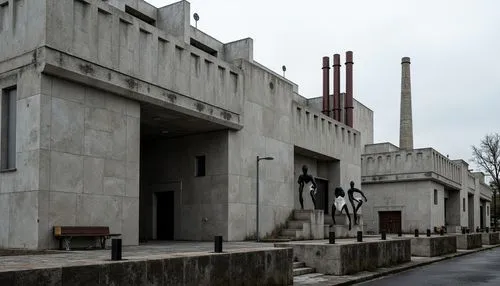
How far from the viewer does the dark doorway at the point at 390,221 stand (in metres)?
49.4

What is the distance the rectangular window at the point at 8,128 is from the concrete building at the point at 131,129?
0.03m

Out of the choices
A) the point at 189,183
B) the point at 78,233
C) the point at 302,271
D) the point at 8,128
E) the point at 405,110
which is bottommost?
the point at 302,271

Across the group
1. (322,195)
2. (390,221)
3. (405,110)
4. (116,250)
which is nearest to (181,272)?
(116,250)

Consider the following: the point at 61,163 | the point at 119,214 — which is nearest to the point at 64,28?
the point at 61,163

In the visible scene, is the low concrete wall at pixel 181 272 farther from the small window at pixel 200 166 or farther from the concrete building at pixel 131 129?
the small window at pixel 200 166

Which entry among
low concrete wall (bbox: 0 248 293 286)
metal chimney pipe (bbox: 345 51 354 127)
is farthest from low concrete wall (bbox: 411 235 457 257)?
metal chimney pipe (bbox: 345 51 354 127)

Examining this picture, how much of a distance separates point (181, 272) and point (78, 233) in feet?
24.5

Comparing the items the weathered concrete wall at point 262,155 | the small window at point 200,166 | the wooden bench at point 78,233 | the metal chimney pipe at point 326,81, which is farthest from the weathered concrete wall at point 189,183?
the metal chimney pipe at point 326,81

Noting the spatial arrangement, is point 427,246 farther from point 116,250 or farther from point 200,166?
point 116,250

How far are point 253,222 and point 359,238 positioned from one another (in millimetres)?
8769

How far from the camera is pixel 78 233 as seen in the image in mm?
16500

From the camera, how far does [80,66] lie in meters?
17.0

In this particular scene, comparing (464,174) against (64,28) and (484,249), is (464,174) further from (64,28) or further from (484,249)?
(64,28)

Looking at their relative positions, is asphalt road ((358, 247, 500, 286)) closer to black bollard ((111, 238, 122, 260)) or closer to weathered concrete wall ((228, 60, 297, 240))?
black bollard ((111, 238, 122, 260))
